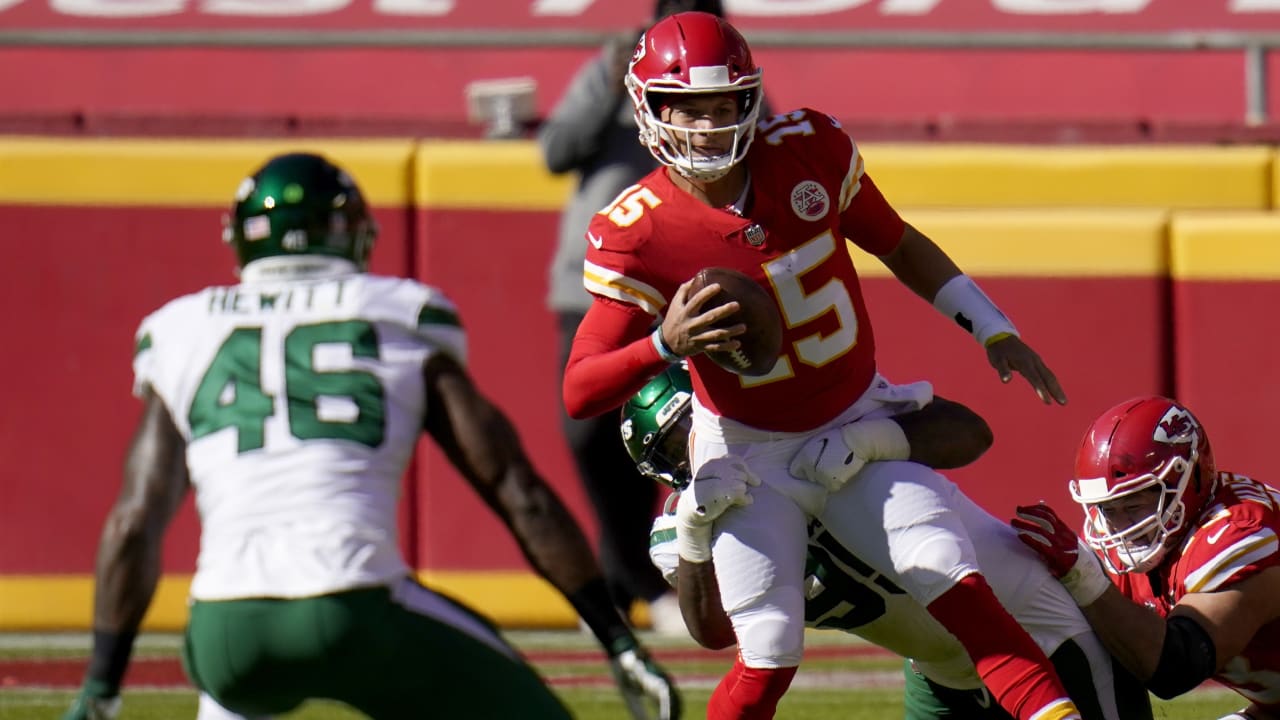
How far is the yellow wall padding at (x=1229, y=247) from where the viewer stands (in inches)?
254

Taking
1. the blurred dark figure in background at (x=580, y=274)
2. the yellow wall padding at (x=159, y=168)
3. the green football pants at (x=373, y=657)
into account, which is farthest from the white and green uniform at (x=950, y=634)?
the yellow wall padding at (x=159, y=168)

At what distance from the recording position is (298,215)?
3488 mm

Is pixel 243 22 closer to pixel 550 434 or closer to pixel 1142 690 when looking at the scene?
pixel 550 434

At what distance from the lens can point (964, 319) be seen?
4375mm

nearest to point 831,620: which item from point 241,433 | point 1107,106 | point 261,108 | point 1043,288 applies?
point 241,433

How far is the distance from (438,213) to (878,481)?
10.2 ft

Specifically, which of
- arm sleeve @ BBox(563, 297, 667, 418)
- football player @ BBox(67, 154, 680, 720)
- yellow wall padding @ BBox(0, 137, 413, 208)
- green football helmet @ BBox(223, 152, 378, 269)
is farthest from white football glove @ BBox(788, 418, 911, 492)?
yellow wall padding @ BBox(0, 137, 413, 208)

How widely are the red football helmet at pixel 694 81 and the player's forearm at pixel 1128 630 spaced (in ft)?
3.70

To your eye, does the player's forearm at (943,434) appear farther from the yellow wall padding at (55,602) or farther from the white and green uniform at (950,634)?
the yellow wall padding at (55,602)

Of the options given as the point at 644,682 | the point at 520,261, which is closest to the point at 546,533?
the point at 644,682

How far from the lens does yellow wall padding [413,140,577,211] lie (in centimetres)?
678

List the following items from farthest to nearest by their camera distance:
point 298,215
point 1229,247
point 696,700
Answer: point 1229,247 → point 696,700 → point 298,215

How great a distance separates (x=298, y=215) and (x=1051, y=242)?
3625mm

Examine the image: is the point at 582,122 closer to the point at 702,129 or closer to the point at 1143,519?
the point at 702,129
